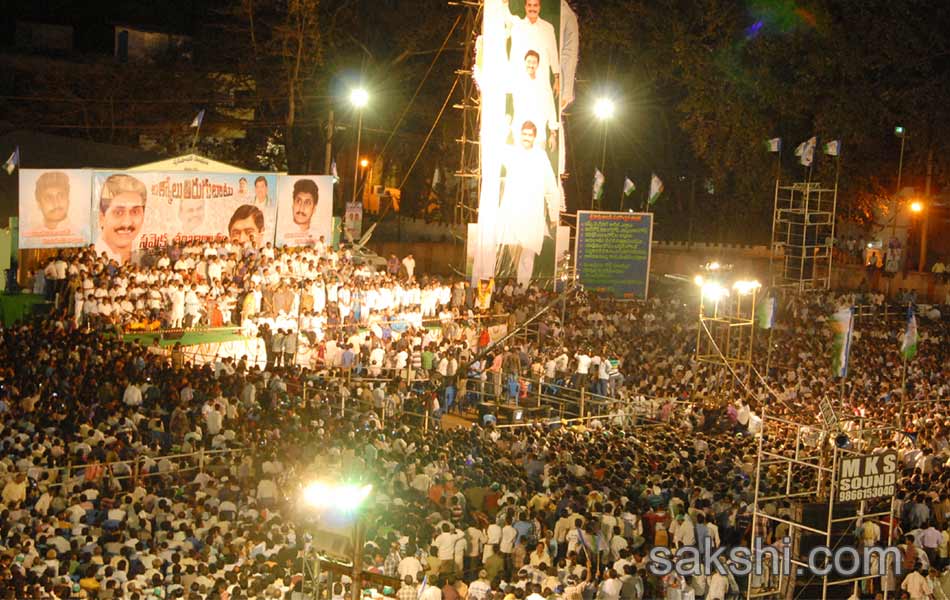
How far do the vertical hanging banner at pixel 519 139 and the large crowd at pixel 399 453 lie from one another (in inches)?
107

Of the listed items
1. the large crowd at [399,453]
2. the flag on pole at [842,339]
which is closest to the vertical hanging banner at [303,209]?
the large crowd at [399,453]

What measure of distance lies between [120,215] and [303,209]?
533cm

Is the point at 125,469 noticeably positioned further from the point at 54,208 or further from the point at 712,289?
the point at 712,289

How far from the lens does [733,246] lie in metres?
43.2

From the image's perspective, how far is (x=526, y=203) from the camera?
3228 cm

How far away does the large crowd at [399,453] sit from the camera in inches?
599

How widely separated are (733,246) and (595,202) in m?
5.01

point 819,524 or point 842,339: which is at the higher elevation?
point 842,339

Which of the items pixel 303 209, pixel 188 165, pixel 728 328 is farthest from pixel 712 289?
pixel 188 165

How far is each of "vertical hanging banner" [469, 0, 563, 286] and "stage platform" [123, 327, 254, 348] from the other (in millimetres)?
7301

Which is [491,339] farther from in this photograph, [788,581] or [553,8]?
[788,581]

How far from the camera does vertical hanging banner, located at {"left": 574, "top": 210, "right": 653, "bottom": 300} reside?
3347 cm

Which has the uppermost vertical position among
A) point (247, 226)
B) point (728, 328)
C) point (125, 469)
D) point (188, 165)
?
point (188, 165)

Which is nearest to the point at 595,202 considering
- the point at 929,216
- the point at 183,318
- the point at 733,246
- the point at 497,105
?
the point at 733,246
